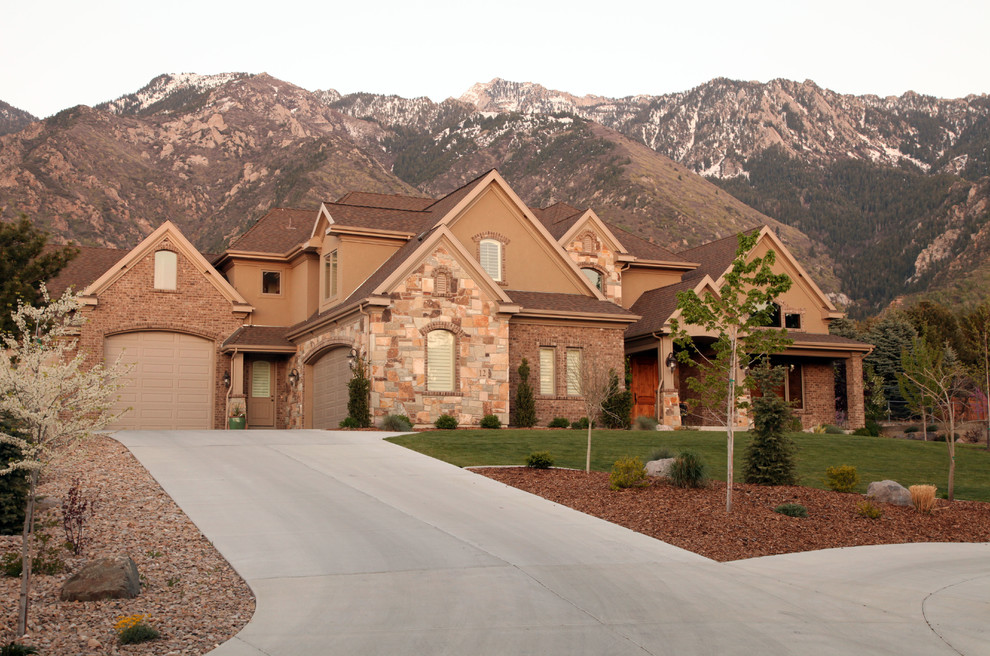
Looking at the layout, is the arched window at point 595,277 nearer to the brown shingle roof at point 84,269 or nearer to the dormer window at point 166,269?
the dormer window at point 166,269

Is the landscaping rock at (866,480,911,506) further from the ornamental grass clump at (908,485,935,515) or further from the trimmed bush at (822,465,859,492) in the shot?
the ornamental grass clump at (908,485,935,515)

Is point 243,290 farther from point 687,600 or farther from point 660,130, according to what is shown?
point 660,130

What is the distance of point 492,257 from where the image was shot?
30953 millimetres

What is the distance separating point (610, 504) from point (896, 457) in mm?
11885

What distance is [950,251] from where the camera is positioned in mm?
96938

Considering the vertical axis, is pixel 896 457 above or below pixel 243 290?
below

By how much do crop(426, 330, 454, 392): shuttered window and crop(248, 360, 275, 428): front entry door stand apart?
26.2ft

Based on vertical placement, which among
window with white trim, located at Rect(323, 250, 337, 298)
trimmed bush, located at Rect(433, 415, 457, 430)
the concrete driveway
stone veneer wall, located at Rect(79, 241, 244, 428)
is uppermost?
window with white trim, located at Rect(323, 250, 337, 298)

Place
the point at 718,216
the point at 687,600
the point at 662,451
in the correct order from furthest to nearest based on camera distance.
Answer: the point at 718,216 < the point at 662,451 < the point at 687,600

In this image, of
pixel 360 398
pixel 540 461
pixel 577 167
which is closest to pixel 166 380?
pixel 360 398

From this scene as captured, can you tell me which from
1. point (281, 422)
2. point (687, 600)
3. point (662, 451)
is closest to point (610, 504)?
point (662, 451)

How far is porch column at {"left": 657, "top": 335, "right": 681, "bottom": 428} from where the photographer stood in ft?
101

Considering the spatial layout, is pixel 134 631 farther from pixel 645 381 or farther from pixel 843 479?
pixel 645 381

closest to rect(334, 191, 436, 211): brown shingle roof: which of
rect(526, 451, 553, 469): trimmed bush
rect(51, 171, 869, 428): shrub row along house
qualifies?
rect(51, 171, 869, 428): shrub row along house
